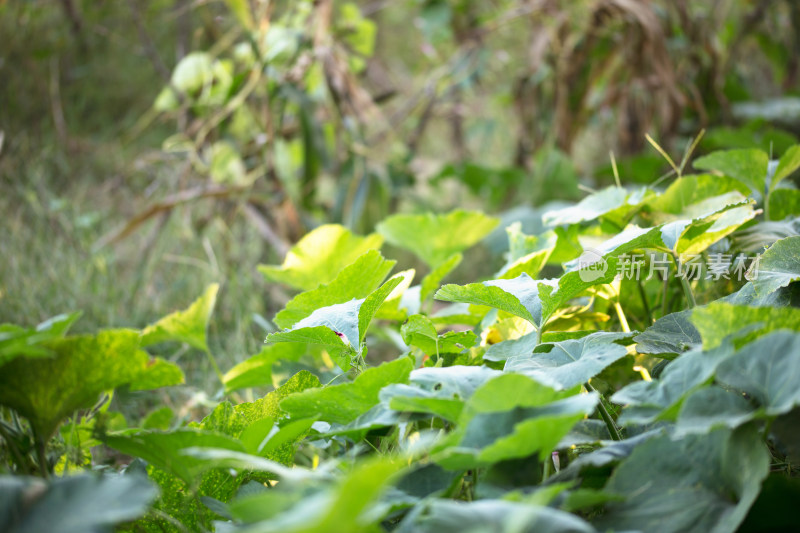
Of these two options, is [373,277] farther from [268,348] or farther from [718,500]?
[718,500]

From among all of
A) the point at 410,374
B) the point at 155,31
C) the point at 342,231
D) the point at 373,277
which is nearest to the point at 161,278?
the point at 342,231

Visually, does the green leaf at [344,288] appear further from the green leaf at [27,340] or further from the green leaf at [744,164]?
the green leaf at [744,164]

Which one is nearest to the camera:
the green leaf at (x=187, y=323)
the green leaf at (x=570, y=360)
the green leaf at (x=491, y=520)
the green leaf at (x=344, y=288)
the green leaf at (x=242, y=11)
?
the green leaf at (x=491, y=520)

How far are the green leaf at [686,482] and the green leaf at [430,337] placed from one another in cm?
15

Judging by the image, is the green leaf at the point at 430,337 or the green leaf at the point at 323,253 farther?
the green leaf at the point at 323,253

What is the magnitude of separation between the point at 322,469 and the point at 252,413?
145 mm

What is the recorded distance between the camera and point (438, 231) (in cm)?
68

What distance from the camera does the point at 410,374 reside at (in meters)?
0.36

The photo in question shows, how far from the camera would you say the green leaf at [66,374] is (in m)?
0.34

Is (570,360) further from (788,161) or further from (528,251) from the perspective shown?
(788,161)

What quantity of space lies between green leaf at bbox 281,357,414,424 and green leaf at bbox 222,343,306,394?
156 mm

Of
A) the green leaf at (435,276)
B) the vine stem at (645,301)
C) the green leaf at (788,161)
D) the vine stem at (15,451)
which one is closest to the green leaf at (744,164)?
the green leaf at (788,161)

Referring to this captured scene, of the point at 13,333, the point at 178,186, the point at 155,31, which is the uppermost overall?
the point at 155,31

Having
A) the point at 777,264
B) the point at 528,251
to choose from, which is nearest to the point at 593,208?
the point at 528,251
